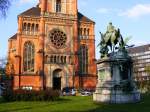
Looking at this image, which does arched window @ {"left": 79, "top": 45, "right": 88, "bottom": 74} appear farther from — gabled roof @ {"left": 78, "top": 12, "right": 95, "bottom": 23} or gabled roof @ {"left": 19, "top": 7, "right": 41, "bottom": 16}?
gabled roof @ {"left": 19, "top": 7, "right": 41, "bottom": 16}

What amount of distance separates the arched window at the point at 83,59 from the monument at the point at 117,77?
141 ft

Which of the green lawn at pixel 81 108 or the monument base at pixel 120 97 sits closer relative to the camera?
the green lawn at pixel 81 108

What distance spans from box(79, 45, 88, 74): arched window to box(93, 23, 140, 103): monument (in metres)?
42.9

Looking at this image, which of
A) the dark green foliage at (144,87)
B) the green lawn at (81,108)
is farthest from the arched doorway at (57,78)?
the green lawn at (81,108)

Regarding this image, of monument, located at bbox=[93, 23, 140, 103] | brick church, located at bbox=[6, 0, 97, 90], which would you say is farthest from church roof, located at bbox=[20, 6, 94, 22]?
monument, located at bbox=[93, 23, 140, 103]

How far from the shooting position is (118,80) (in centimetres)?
2498

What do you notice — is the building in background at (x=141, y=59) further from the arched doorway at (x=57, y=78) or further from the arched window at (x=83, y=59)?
the arched doorway at (x=57, y=78)

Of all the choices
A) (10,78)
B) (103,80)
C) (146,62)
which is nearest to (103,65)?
(103,80)

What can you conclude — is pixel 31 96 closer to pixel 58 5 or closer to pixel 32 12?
pixel 32 12

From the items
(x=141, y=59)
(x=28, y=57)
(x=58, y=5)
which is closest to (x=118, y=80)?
(x=28, y=57)

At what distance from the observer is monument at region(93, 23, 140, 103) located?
24797mm

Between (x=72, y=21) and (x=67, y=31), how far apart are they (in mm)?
2434

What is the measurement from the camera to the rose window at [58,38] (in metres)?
67.6

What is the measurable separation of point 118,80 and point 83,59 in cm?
4481
